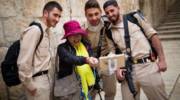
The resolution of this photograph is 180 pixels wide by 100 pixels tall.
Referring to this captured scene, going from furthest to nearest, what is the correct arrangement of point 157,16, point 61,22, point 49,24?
point 157,16
point 61,22
point 49,24

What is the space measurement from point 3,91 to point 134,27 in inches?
80.5

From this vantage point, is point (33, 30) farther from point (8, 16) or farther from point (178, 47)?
point (178, 47)

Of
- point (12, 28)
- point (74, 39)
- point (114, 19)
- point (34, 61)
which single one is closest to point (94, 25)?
point (114, 19)

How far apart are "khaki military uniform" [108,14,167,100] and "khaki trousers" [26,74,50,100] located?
38.5 inches

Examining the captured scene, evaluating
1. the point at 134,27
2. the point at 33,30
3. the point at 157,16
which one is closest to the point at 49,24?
the point at 33,30

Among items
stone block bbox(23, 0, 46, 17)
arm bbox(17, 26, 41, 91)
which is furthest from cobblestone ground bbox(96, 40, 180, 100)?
arm bbox(17, 26, 41, 91)

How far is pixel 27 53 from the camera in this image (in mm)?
3385

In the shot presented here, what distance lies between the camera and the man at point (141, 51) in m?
3.87

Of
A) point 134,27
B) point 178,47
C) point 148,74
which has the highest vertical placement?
point 134,27

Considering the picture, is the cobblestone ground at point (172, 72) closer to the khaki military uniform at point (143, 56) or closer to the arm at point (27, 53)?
the arm at point (27, 53)

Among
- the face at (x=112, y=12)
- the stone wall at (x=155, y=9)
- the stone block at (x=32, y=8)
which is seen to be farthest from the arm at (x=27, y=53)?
the stone wall at (x=155, y=9)

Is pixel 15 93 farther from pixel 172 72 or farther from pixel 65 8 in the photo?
pixel 172 72

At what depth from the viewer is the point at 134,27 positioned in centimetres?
392

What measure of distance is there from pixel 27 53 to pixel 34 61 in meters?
0.17
